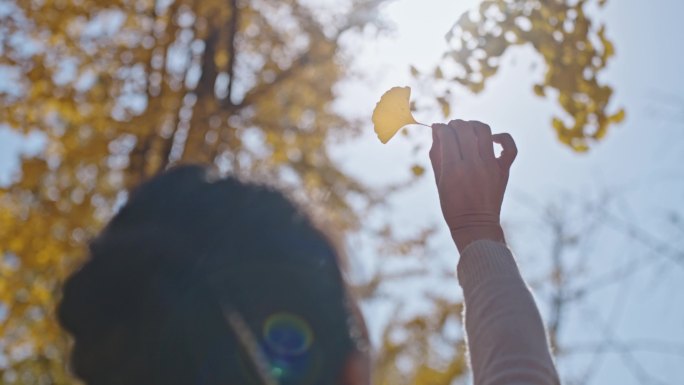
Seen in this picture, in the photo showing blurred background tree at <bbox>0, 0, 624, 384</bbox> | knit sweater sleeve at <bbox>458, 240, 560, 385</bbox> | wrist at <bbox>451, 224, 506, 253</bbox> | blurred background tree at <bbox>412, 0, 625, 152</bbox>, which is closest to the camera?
knit sweater sleeve at <bbox>458, 240, 560, 385</bbox>

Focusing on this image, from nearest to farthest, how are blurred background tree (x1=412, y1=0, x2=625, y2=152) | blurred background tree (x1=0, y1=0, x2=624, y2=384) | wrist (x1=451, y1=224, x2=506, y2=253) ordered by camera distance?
wrist (x1=451, y1=224, x2=506, y2=253), blurred background tree (x1=412, y1=0, x2=625, y2=152), blurred background tree (x1=0, y1=0, x2=624, y2=384)

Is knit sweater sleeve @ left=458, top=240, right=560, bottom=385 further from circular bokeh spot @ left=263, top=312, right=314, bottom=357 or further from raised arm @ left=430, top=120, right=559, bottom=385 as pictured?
circular bokeh spot @ left=263, top=312, right=314, bottom=357

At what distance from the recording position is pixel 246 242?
2.67 ft

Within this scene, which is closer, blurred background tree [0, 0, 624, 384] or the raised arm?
the raised arm

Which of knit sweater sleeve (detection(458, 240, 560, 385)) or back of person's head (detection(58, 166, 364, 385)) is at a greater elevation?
knit sweater sleeve (detection(458, 240, 560, 385))

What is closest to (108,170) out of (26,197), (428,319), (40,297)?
(26,197)

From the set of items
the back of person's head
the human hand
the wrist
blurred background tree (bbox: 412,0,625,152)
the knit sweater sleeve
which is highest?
blurred background tree (bbox: 412,0,625,152)

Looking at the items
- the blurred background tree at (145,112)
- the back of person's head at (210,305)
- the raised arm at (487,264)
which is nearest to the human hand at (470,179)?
the raised arm at (487,264)

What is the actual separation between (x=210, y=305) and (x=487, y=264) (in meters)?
0.28

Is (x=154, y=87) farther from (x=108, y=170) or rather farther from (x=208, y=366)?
(x=208, y=366)

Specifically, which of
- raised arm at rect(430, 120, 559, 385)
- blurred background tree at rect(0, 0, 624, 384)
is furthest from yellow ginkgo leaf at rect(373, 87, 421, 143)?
blurred background tree at rect(0, 0, 624, 384)

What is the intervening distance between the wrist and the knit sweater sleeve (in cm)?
1

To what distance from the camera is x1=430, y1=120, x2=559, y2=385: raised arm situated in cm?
68

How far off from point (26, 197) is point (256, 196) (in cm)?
369
